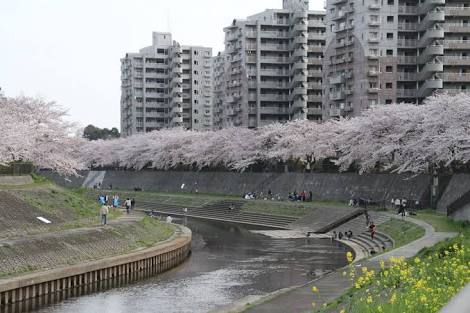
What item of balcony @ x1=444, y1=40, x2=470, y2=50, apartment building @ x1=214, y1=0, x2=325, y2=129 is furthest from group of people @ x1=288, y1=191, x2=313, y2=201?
apartment building @ x1=214, y1=0, x2=325, y2=129

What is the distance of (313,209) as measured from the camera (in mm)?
63938

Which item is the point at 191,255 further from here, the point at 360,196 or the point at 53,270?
the point at 360,196

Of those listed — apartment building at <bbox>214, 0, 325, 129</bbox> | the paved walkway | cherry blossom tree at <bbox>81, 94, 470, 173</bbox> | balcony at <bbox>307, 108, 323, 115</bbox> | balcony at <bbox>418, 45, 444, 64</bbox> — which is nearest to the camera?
the paved walkway

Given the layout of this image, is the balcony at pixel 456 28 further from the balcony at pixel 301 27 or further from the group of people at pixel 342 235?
the group of people at pixel 342 235

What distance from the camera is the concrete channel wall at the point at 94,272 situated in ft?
92.6

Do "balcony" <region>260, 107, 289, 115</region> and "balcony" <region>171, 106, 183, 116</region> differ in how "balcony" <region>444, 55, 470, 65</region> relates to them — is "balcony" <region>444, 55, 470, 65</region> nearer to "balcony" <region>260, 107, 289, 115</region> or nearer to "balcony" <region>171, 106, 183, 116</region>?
"balcony" <region>260, 107, 289, 115</region>

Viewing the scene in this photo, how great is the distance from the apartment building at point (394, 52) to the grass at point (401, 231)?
3750 cm

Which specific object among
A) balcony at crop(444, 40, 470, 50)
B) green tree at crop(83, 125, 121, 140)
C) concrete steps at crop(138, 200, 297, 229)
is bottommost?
concrete steps at crop(138, 200, 297, 229)

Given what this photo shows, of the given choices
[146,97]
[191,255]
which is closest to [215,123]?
[146,97]

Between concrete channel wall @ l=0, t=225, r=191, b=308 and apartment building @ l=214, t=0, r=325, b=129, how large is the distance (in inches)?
2576

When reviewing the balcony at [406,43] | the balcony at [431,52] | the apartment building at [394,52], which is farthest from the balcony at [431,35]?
the balcony at [406,43]

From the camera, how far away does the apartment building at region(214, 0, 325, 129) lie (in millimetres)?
106062

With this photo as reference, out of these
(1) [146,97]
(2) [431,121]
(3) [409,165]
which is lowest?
(3) [409,165]

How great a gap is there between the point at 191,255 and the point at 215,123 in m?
88.8
